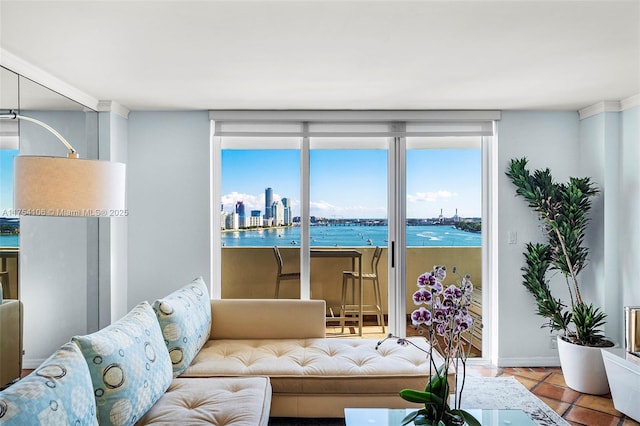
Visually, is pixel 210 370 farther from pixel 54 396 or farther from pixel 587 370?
pixel 587 370

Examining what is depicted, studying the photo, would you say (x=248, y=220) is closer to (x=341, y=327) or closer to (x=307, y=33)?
(x=341, y=327)

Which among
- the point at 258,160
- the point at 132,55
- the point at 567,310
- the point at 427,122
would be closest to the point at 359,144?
the point at 427,122

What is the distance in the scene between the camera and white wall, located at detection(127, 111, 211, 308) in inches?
154

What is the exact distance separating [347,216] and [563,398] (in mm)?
2267

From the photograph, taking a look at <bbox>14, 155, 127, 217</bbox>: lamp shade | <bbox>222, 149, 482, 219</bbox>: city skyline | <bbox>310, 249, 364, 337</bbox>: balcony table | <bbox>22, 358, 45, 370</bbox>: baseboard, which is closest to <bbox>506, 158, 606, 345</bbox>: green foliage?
<bbox>222, 149, 482, 219</bbox>: city skyline

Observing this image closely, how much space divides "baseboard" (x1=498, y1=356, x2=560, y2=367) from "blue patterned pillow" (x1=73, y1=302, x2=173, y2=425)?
119 inches

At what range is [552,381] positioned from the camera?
141 inches

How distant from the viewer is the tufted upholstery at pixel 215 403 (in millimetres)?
2006

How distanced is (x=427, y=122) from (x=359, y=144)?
0.66 meters

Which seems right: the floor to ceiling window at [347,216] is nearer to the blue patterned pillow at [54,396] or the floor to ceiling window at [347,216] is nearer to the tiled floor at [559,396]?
the tiled floor at [559,396]

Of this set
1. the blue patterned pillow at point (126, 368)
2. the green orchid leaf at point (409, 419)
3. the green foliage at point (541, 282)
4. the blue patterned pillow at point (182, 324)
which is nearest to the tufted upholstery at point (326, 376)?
the blue patterned pillow at point (182, 324)

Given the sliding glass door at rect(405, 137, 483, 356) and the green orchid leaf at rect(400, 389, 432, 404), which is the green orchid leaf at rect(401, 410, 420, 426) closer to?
the green orchid leaf at rect(400, 389, 432, 404)

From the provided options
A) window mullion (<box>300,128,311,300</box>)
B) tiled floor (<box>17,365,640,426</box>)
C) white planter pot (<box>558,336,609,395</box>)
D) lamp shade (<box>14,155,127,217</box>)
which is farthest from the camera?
window mullion (<box>300,128,311,300</box>)

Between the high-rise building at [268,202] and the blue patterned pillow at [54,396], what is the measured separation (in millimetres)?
2477
